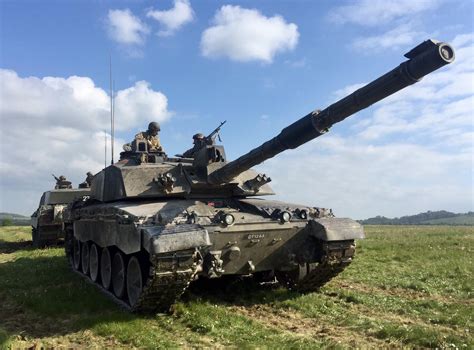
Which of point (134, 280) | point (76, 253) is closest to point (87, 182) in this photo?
point (76, 253)

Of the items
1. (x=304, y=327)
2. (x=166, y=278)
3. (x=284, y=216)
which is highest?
(x=284, y=216)

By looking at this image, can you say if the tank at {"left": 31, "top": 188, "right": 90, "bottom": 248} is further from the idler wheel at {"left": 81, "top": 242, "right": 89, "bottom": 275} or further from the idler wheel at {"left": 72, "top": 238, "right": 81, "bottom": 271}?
the idler wheel at {"left": 81, "top": 242, "right": 89, "bottom": 275}

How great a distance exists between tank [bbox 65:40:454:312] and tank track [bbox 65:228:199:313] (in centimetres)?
2

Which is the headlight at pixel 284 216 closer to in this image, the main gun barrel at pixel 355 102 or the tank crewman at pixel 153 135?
the main gun barrel at pixel 355 102

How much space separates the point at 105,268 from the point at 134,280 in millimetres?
2266

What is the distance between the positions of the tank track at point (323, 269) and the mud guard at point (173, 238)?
2.80 meters

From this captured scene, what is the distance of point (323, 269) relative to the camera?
9.99 m

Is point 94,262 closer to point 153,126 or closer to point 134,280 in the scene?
point 134,280

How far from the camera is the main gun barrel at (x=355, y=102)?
6.35 meters

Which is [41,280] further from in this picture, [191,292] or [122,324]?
[122,324]

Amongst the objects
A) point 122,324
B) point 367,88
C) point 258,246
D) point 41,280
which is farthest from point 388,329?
point 41,280

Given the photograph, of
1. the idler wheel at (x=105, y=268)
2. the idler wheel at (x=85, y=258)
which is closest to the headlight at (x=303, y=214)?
the idler wheel at (x=105, y=268)

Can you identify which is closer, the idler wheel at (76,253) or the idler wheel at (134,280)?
the idler wheel at (134,280)

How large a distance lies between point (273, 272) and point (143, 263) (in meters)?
3.70
